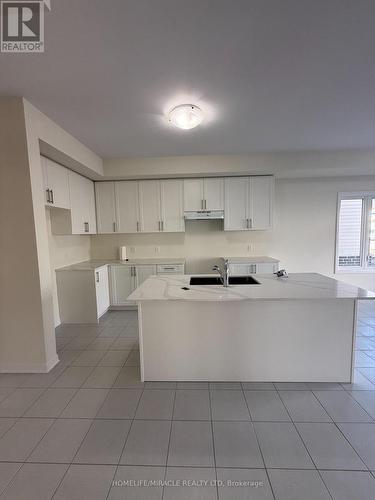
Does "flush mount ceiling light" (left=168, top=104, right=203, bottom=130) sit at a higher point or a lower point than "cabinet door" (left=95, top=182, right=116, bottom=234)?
higher

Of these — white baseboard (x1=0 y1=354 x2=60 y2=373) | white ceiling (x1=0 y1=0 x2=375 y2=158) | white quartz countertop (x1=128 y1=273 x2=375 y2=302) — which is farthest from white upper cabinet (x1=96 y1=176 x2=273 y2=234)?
white baseboard (x1=0 y1=354 x2=60 y2=373)

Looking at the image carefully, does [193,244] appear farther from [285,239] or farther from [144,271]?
[285,239]

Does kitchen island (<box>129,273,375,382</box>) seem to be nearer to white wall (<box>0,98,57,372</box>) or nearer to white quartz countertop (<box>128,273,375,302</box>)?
white quartz countertop (<box>128,273,375,302</box>)

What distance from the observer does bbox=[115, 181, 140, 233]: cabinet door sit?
14.0 feet

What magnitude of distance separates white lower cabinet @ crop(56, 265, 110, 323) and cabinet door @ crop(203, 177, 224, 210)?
2.20 metres

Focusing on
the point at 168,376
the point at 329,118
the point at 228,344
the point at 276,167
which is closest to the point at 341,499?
the point at 228,344

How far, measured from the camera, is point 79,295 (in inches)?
146

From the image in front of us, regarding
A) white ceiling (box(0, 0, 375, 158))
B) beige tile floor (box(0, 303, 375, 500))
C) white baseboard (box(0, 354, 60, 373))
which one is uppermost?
white ceiling (box(0, 0, 375, 158))

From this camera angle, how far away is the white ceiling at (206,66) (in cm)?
131

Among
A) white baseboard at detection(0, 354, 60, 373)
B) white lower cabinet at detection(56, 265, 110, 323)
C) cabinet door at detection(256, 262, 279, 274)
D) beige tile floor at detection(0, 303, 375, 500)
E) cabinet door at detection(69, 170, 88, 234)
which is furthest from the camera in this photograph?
cabinet door at detection(256, 262, 279, 274)

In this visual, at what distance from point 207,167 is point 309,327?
280 cm

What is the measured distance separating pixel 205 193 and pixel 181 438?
11.4 ft

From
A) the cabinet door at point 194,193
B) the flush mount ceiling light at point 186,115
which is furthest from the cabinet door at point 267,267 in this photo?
the flush mount ceiling light at point 186,115

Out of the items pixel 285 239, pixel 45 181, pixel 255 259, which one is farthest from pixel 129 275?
pixel 285 239
